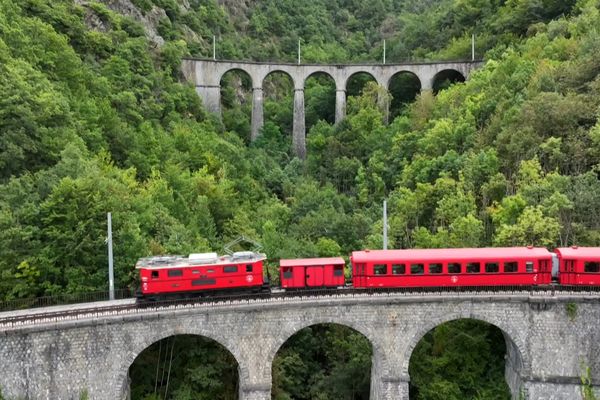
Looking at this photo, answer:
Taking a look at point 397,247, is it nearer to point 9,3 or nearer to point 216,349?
point 216,349

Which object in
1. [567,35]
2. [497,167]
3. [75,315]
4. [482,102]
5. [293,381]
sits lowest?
[293,381]

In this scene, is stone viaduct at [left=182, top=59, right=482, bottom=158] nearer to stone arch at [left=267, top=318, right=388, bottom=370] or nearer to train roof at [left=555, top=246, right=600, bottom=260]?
train roof at [left=555, top=246, right=600, bottom=260]

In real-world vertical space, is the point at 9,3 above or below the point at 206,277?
above

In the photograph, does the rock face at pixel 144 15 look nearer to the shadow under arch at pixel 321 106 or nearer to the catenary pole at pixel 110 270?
the shadow under arch at pixel 321 106

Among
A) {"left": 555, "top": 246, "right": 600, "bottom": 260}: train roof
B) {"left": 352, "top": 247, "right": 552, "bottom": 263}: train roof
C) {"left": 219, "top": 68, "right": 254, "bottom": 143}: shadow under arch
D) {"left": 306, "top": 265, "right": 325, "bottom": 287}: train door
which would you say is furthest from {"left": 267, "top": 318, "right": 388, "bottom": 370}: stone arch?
{"left": 219, "top": 68, "right": 254, "bottom": 143}: shadow under arch

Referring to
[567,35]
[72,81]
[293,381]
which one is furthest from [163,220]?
[567,35]

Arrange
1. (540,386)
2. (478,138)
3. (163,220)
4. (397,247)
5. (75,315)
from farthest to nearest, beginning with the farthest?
(478,138) → (397,247) → (163,220) → (540,386) → (75,315)

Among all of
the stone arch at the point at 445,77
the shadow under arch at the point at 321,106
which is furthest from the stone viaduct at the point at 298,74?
the shadow under arch at the point at 321,106

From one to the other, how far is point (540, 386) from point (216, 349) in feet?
57.2

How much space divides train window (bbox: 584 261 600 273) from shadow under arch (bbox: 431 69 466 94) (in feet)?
164

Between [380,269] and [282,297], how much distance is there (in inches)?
218

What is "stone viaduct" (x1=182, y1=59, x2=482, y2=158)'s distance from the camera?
79438mm

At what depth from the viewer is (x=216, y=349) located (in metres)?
35.5

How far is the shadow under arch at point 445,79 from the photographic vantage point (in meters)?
80.2
